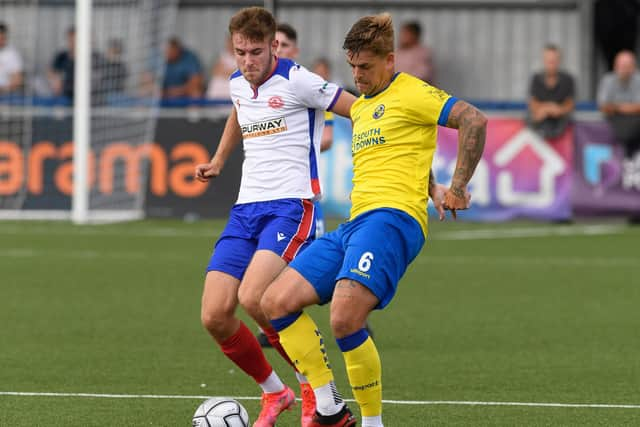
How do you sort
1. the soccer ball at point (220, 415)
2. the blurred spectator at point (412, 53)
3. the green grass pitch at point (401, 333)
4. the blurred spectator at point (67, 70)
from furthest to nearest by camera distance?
the blurred spectator at point (412, 53), the blurred spectator at point (67, 70), the green grass pitch at point (401, 333), the soccer ball at point (220, 415)

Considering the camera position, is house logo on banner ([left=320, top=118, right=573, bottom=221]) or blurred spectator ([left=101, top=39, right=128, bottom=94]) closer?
house logo on banner ([left=320, top=118, right=573, bottom=221])

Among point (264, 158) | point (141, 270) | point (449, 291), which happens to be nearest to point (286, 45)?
point (264, 158)

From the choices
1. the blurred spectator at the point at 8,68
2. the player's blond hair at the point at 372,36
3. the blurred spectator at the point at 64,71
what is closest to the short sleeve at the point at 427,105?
the player's blond hair at the point at 372,36

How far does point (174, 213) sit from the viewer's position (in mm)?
19016

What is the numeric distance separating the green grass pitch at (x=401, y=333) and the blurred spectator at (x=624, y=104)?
2.09 metres

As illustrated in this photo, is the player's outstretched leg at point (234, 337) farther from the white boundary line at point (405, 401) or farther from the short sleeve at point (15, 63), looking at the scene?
the short sleeve at point (15, 63)

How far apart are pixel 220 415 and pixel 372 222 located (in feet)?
3.82

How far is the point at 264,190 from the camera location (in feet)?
23.9

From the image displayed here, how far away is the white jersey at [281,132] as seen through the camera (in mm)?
7297

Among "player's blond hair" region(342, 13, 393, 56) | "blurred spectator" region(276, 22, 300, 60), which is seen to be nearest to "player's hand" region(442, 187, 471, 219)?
"player's blond hair" region(342, 13, 393, 56)

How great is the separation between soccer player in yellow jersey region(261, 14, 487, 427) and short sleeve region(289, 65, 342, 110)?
1.88 ft

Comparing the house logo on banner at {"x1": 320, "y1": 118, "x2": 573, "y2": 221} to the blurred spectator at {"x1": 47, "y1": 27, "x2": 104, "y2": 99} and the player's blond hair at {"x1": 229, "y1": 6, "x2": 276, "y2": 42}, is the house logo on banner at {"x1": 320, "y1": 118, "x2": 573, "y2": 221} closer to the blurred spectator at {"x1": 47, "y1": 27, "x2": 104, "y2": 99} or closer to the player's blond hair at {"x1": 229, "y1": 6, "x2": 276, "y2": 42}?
the blurred spectator at {"x1": 47, "y1": 27, "x2": 104, "y2": 99}

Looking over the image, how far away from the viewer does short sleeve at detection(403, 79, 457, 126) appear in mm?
6469

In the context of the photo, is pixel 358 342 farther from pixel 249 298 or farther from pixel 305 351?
pixel 249 298
